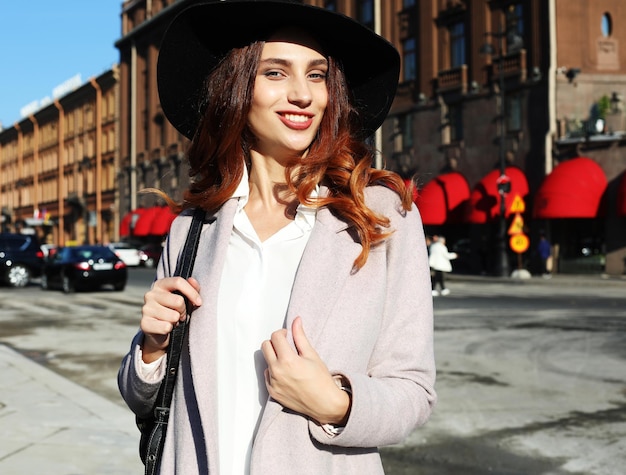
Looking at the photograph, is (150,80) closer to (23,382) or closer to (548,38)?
(548,38)

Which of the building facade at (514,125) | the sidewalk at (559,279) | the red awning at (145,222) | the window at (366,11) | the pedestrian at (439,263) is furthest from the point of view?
the red awning at (145,222)

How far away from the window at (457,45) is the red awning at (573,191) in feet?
26.5

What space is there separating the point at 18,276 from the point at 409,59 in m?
19.6

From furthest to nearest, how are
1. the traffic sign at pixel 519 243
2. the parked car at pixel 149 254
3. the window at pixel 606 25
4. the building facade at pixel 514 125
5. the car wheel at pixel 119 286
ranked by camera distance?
the parked car at pixel 149 254, the window at pixel 606 25, the traffic sign at pixel 519 243, the building facade at pixel 514 125, the car wheel at pixel 119 286

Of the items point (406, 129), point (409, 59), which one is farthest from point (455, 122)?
point (409, 59)

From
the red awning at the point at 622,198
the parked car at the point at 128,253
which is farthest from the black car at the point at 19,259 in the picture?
the red awning at the point at 622,198

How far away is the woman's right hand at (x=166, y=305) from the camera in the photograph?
181 centimetres

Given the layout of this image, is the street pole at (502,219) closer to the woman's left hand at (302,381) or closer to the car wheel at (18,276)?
the car wheel at (18,276)

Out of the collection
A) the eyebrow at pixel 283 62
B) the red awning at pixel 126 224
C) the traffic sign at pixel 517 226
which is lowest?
the eyebrow at pixel 283 62

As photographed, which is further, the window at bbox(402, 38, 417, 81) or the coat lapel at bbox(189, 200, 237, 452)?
the window at bbox(402, 38, 417, 81)

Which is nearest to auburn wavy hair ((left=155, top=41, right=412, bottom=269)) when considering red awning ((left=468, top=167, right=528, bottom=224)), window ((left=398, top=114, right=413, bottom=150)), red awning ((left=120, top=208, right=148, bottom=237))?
red awning ((left=468, top=167, right=528, bottom=224))

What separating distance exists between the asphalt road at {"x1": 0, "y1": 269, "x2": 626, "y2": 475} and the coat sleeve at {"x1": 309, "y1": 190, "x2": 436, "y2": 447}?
342 cm

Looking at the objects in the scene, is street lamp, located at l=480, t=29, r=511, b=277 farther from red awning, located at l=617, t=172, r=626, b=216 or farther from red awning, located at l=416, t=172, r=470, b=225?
red awning, located at l=617, t=172, r=626, b=216

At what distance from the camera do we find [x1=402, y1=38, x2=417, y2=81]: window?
35500 millimetres
